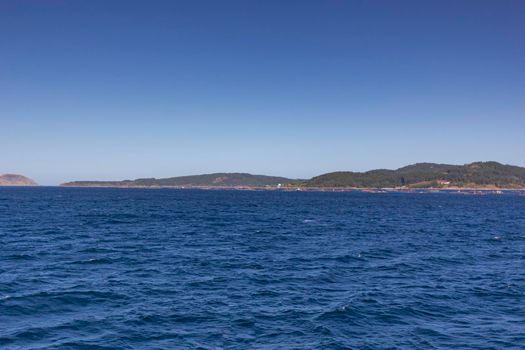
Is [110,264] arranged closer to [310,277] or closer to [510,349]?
[310,277]

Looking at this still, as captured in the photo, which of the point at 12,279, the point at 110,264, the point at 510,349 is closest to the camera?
the point at 510,349

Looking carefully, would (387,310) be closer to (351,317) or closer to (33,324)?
(351,317)

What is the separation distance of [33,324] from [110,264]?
679 inches

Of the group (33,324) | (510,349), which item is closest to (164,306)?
(33,324)

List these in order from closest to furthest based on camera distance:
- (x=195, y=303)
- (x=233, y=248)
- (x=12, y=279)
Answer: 1. (x=195, y=303)
2. (x=12, y=279)
3. (x=233, y=248)

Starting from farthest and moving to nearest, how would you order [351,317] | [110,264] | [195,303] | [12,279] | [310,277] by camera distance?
[110,264], [310,277], [12,279], [195,303], [351,317]

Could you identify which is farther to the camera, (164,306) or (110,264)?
(110,264)

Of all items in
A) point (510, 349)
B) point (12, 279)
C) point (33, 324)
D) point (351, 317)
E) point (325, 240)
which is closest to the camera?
point (510, 349)

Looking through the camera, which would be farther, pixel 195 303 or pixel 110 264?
pixel 110 264

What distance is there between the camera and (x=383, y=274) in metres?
40.0

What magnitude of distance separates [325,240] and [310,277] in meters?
25.2

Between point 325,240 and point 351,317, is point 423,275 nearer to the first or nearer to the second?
point 351,317

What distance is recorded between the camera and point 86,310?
91.0 ft

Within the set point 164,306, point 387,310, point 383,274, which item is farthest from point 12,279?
point 383,274
